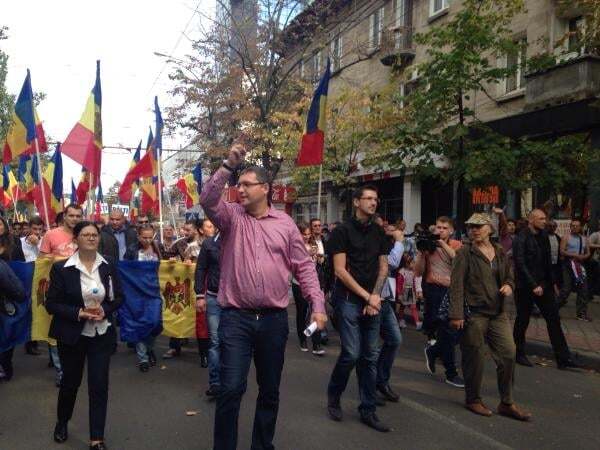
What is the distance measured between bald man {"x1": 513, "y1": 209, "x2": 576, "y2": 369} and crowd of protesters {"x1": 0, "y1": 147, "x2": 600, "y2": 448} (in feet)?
0.05

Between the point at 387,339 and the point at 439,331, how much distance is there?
1154mm

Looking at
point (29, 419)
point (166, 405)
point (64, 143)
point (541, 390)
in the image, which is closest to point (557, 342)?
point (541, 390)

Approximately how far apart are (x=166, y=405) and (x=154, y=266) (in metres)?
2.70

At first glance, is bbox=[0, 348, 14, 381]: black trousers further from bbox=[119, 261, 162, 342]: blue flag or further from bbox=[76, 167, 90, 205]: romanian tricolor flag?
bbox=[76, 167, 90, 205]: romanian tricolor flag

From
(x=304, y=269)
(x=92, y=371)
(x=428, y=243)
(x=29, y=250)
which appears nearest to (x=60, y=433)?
(x=92, y=371)

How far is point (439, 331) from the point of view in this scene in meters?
6.33

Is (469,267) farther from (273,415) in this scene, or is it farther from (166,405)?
(166,405)

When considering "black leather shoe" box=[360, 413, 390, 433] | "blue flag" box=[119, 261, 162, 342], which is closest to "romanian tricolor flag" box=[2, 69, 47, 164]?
"blue flag" box=[119, 261, 162, 342]

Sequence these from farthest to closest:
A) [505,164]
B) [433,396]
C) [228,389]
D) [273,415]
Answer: [505,164] → [433,396] → [273,415] → [228,389]

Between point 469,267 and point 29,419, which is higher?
point 469,267

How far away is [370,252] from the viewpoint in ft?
16.1

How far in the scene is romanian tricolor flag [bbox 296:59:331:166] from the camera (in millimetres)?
10133

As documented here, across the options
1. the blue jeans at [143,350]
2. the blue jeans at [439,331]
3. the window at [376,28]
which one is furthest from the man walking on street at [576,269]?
the window at [376,28]

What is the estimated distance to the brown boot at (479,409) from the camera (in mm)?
5195
